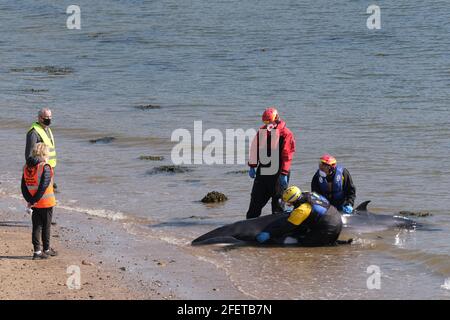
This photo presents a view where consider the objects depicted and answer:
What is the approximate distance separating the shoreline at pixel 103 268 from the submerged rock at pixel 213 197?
7.33ft

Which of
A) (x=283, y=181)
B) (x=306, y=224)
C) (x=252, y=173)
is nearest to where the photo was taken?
(x=306, y=224)

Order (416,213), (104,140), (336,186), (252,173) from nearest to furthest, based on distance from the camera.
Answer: (252,173) → (336,186) → (416,213) → (104,140)

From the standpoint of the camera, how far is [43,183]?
505 inches

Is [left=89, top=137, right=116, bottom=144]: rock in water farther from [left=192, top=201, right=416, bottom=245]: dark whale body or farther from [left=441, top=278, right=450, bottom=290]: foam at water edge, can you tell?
[left=441, top=278, right=450, bottom=290]: foam at water edge

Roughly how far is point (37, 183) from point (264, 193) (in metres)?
4.07

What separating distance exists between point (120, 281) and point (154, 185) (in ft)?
22.2

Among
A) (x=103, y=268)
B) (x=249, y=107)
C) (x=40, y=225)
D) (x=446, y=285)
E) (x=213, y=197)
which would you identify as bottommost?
(x=446, y=285)

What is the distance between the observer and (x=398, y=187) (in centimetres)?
1839

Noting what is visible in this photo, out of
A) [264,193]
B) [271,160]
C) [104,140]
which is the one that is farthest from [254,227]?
[104,140]

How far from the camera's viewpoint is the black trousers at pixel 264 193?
15.2 meters

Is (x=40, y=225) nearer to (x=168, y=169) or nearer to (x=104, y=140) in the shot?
(x=168, y=169)

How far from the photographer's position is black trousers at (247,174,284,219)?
49.9ft

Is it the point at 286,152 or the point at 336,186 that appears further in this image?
the point at 336,186
